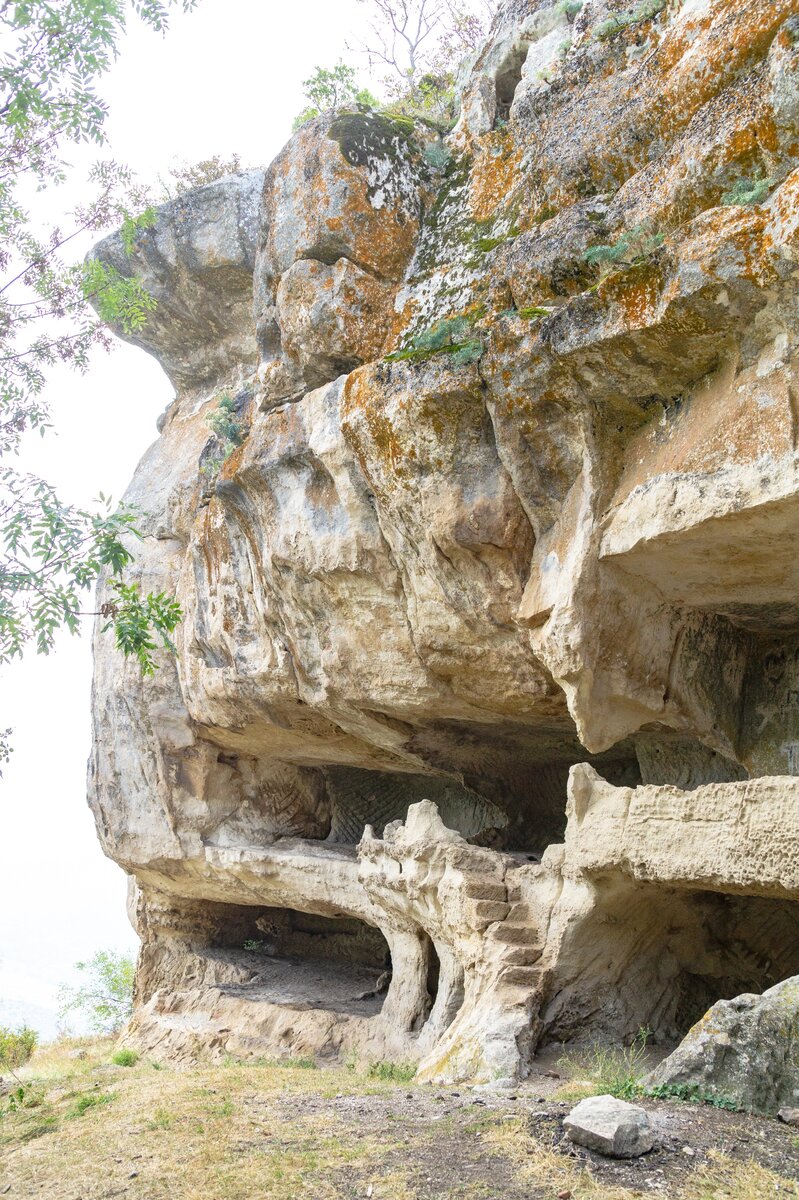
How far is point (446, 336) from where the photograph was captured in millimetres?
6809

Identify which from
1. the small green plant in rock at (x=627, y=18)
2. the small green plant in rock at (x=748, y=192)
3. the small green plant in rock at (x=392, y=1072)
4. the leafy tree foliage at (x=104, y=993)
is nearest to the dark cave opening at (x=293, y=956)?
the small green plant in rock at (x=392, y=1072)

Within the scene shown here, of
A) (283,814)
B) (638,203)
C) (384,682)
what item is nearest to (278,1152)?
(384,682)

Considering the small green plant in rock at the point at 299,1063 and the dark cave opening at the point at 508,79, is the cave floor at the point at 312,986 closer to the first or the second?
the small green plant in rock at the point at 299,1063

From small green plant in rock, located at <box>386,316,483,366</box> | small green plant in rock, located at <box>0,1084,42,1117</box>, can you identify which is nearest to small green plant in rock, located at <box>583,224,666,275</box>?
small green plant in rock, located at <box>386,316,483,366</box>

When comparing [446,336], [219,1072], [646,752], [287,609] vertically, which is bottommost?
[219,1072]

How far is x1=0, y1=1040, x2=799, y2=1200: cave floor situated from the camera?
12.2 ft

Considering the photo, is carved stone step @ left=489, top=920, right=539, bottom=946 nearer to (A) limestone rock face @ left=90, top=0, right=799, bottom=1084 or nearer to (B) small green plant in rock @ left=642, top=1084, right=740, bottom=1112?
(A) limestone rock face @ left=90, top=0, right=799, bottom=1084

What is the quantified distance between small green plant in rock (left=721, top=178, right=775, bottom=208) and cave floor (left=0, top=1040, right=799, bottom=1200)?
14.3 ft

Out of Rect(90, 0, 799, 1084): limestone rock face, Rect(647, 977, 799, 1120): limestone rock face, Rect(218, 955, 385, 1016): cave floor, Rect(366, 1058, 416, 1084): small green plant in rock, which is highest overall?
Rect(90, 0, 799, 1084): limestone rock face

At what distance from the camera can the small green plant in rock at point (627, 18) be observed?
684 centimetres

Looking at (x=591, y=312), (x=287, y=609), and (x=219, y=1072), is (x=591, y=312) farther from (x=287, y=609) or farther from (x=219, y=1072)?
(x=219, y=1072)

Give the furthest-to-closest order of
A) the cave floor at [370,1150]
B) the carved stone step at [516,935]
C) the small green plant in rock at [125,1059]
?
the small green plant in rock at [125,1059] → the carved stone step at [516,935] → the cave floor at [370,1150]

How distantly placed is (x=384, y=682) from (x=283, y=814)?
415 centimetres

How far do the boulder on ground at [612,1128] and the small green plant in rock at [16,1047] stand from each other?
9333 mm
